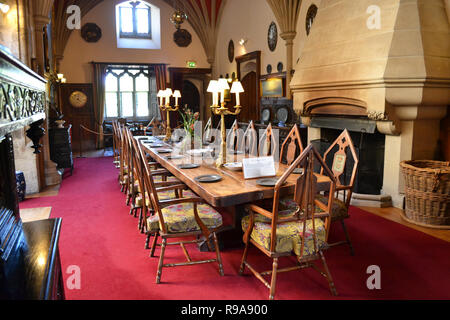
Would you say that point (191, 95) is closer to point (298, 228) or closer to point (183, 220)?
point (183, 220)

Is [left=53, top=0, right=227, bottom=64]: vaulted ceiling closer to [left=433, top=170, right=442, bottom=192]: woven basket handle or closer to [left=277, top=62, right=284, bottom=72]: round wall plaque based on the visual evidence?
[left=277, top=62, right=284, bottom=72]: round wall plaque

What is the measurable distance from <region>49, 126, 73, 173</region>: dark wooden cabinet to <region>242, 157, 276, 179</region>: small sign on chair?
17.4 ft

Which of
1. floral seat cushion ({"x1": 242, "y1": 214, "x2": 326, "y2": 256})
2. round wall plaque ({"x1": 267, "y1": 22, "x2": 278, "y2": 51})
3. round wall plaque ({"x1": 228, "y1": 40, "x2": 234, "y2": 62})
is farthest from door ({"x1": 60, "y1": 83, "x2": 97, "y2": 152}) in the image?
floral seat cushion ({"x1": 242, "y1": 214, "x2": 326, "y2": 256})

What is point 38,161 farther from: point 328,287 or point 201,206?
point 328,287

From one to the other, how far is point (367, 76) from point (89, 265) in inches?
158

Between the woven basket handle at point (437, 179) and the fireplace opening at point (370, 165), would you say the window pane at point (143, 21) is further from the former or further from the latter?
the woven basket handle at point (437, 179)

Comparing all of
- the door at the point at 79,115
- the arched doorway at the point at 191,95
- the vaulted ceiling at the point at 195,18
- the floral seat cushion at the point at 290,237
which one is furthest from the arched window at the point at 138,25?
the floral seat cushion at the point at 290,237

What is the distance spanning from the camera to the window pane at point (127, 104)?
1337 centimetres

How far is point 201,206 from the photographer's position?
10.9ft

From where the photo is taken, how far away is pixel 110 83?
42.8 feet

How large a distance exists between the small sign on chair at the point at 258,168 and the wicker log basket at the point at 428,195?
1991 mm

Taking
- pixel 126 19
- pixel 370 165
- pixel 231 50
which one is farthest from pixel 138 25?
pixel 370 165

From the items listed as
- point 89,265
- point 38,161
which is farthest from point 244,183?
point 38,161

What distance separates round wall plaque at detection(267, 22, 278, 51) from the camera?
873 cm
